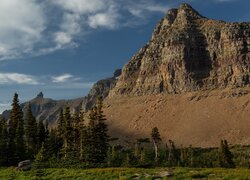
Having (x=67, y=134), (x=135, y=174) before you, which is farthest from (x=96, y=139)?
(x=135, y=174)

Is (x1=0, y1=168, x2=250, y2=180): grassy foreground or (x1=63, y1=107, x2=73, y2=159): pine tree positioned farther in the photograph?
(x1=63, y1=107, x2=73, y2=159): pine tree

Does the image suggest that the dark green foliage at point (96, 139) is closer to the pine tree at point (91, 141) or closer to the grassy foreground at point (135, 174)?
the pine tree at point (91, 141)

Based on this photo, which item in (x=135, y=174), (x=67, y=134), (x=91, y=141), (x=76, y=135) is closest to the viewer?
(x=135, y=174)

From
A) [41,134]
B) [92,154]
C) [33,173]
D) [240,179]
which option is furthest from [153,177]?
[41,134]

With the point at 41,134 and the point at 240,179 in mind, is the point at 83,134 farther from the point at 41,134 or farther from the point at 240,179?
the point at 240,179

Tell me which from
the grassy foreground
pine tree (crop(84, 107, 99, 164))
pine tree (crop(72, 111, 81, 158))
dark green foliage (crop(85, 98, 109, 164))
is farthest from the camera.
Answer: pine tree (crop(72, 111, 81, 158))

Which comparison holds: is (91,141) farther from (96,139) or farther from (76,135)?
(76,135)

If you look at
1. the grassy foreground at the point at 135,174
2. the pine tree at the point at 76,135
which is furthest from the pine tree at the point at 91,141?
the grassy foreground at the point at 135,174

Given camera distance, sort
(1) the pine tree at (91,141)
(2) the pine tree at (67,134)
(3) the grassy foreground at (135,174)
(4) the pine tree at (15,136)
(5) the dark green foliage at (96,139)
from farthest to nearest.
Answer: (2) the pine tree at (67,134)
(5) the dark green foliage at (96,139)
(1) the pine tree at (91,141)
(4) the pine tree at (15,136)
(3) the grassy foreground at (135,174)

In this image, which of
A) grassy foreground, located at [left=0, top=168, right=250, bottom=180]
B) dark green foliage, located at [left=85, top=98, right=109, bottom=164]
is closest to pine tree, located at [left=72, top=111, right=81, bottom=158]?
dark green foliage, located at [left=85, top=98, right=109, bottom=164]

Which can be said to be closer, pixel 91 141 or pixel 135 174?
pixel 135 174

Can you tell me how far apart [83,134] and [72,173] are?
161 ft

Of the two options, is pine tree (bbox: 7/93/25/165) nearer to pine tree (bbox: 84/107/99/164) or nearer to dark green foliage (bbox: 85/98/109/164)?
pine tree (bbox: 84/107/99/164)

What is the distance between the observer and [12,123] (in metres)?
97.2
